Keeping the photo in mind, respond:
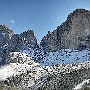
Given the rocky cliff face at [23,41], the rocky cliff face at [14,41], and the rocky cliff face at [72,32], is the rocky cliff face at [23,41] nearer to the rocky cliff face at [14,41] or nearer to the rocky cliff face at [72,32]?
the rocky cliff face at [14,41]

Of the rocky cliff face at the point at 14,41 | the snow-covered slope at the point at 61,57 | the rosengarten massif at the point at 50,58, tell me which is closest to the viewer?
the rosengarten massif at the point at 50,58

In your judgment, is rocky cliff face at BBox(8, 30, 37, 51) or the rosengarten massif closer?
the rosengarten massif

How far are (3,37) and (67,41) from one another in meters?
38.8

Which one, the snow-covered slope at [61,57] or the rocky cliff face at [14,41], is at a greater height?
the rocky cliff face at [14,41]

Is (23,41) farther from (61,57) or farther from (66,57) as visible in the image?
(66,57)

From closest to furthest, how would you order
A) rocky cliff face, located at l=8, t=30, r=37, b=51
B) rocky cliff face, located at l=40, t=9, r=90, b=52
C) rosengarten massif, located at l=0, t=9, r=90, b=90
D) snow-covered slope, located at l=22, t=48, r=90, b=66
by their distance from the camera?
1. rosengarten massif, located at l=0, t=9, r=90, b=90
2. snow-covered slope, located at l=22, t=48, r=90, b=66
3. rocky cliff face, located at l=40, t=9, r=90, b=52
4. rocky cliff face, located at l=8, t=30, r=37, b=51

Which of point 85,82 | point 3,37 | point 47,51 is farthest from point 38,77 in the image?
point 3,37

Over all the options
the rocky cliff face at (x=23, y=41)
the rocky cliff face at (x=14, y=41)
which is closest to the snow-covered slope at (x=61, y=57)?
the rocky cliff face at (x=23, y=41)

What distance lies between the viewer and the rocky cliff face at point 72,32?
399 ft

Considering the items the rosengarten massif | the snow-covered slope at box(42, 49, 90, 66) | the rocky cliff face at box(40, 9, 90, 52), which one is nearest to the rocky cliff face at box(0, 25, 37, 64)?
the rosengarten massif

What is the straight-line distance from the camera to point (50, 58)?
10894cm

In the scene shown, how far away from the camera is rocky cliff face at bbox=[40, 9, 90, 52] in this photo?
122m

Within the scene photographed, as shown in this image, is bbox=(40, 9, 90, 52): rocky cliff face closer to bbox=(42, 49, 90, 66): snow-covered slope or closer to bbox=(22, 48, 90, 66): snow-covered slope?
bbox=(22, 48, 90, 66): snow-covered slope

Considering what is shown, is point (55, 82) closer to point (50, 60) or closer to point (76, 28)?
point (50, 60)
